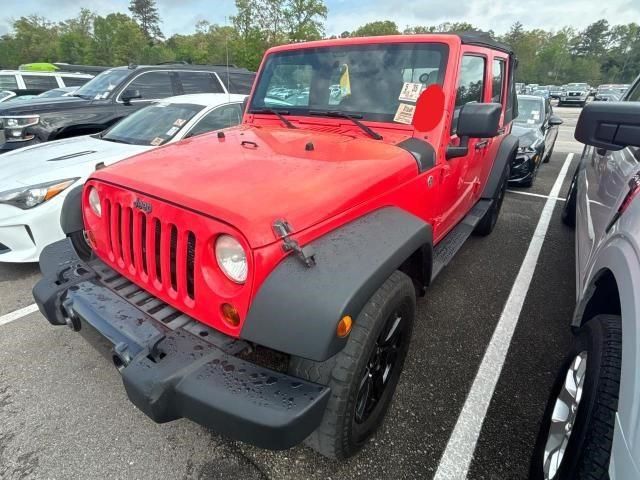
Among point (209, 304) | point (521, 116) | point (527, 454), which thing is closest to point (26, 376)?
point (209, 304)

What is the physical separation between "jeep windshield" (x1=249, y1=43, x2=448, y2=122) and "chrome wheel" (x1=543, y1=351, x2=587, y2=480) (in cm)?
170

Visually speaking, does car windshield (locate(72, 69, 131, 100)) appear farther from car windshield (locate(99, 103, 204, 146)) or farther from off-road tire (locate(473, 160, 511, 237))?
off-road tire (locate(473, 160, 511, 237))

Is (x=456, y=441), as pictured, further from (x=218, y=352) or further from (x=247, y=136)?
(x=247, y=136)

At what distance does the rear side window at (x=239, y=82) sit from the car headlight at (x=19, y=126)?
3.15m

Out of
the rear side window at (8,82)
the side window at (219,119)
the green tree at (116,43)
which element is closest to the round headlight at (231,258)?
the side window at (219,119)

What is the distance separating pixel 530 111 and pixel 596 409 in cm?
797

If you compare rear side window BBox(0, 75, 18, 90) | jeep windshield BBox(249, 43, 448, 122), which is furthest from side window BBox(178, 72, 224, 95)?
rear side window BBox(0, 75, 18, 90)

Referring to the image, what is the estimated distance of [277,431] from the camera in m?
1.24

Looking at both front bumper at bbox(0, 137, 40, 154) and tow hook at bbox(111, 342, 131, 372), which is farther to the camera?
front bumper at bbox(0, 137, 40, 154)

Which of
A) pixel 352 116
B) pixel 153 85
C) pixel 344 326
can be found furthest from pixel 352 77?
pixel 153 85

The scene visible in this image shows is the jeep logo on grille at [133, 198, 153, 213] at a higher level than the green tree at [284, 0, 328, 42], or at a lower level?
lower

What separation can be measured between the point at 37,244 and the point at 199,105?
7.70 ft

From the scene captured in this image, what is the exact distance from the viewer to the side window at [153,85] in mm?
6279

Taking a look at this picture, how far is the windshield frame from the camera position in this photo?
2434mm
